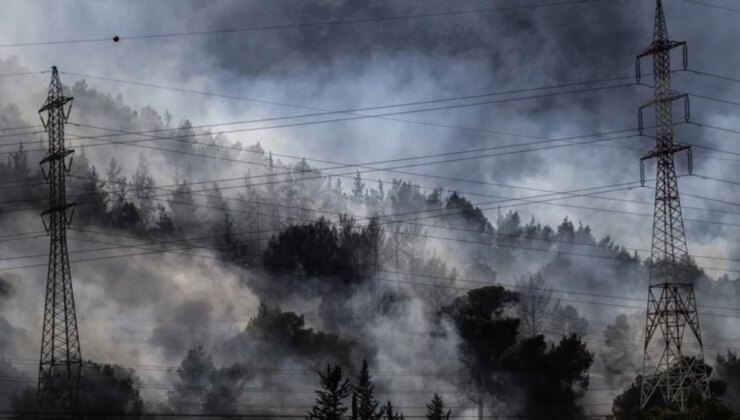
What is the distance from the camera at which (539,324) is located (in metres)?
150

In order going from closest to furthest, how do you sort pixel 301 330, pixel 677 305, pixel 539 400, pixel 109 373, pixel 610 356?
pixel 677 305, pixel 109 373, pixel 539 400, pixel 301 330, pixel 610 356

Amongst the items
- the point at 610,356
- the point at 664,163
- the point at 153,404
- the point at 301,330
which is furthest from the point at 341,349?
the point at 664,163

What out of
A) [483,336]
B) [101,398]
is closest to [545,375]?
[483,336]

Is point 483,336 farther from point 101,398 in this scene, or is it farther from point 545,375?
point 101,398

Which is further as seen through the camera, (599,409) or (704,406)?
(599,409)

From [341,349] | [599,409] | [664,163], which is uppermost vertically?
[664,163]

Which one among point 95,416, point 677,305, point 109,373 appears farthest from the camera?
point 109,373

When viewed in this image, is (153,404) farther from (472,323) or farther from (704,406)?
(704,406)

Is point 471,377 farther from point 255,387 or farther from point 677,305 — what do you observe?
point 677,305

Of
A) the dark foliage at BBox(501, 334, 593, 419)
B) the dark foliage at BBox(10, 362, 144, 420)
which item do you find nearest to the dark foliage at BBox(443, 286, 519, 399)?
the dark foliage at BBox(501, 334, 593, 419)

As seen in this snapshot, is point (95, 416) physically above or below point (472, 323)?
below

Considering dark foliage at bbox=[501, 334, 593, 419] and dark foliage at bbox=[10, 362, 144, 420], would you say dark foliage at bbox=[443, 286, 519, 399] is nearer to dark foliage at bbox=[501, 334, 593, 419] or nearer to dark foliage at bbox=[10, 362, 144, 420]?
dark foliage at bbox=[501, 334, 593, 419]

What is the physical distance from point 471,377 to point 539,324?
2971 centimetres

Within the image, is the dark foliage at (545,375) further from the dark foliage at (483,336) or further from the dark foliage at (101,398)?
the dark foliage at (101,398)
